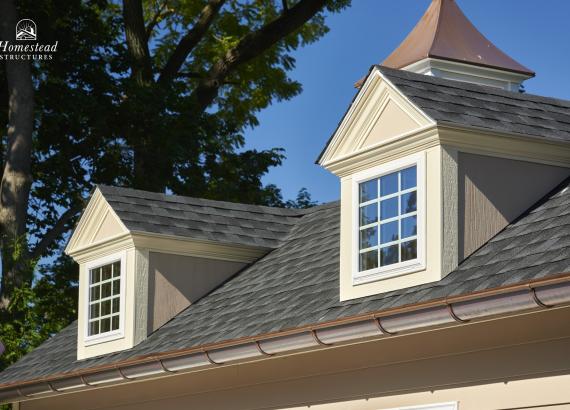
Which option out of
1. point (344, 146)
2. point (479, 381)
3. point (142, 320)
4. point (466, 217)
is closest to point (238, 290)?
point (142, 320)

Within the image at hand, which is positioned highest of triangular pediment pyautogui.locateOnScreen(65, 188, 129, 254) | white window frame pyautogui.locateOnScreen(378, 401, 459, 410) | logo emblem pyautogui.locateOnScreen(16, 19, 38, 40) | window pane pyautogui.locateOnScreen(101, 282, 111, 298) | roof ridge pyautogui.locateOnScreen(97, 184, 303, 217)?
logo emblem pyautogui.locateOnScreen(16, 19, 38, 40)

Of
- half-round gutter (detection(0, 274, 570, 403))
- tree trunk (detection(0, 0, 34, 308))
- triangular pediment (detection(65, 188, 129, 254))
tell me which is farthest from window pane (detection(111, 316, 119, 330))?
tree trunk (detection(0, 0, 34, 308))

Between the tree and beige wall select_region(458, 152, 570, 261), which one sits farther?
the tree

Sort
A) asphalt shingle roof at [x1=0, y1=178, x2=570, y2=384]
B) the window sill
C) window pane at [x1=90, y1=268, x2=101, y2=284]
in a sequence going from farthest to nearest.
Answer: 1. window pane at [x1=90, y1=268, x2=101, y2=284]
2. the window sill
3. asphalt shingle roof at [x1=0, y1=178, x2=570, y2=384]

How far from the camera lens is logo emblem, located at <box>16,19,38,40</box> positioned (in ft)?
83.5

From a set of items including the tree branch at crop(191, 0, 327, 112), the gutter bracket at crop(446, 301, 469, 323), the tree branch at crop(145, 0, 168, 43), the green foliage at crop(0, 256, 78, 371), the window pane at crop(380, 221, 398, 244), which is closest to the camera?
the gutter bracket at crop(446, 301, 469, 323)

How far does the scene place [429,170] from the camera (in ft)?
35.4

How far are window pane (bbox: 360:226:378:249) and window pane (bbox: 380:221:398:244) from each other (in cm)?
9

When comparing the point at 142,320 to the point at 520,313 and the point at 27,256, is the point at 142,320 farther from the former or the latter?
the point at 27,256

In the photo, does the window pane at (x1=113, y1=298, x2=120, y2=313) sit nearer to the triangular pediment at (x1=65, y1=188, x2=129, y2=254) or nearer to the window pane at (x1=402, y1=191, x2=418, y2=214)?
the triangular pediment at (x1=65, y1=188, x2=129, y2=254)

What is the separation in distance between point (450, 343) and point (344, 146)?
8.59 feet

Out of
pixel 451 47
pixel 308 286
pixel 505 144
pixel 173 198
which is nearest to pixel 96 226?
pixel 173 198

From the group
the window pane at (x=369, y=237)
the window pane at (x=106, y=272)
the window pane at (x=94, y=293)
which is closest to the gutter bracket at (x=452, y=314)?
the window pane at (x=369, y=237)

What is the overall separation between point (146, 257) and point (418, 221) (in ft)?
16.9
